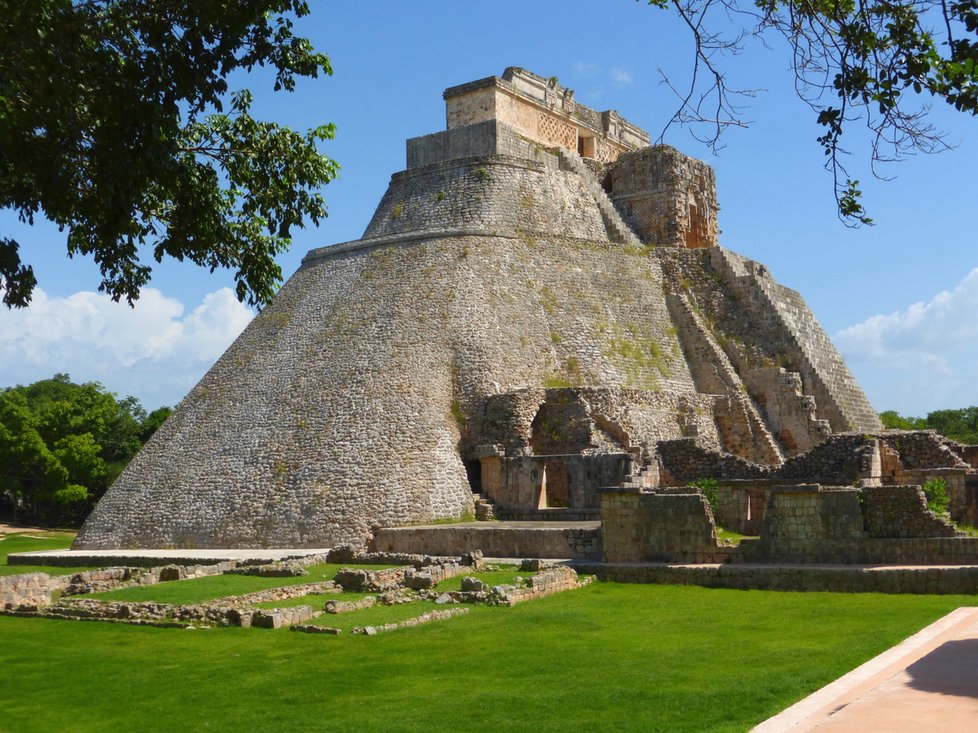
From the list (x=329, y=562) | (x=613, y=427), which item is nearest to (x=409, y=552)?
(x=329, y=562)

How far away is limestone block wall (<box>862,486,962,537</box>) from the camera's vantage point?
14188mm

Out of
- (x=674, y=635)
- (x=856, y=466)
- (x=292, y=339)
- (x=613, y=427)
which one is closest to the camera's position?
(x=674, y=635)

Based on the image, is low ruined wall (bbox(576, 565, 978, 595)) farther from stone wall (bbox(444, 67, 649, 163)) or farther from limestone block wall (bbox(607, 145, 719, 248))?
stone wall (bbox(444, 67, 649, 163))

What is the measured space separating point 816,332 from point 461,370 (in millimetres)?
12326

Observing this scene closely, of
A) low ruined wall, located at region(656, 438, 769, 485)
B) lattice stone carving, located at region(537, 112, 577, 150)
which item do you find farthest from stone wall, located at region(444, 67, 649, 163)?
low ruined wall, located at region(656, 438, 769, 485)

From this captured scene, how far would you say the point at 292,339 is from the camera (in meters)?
28.1

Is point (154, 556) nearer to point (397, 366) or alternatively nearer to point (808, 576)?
point (397, 366)

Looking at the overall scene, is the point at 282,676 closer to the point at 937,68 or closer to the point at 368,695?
the point at 368,695

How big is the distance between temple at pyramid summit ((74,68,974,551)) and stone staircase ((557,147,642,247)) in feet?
0.26

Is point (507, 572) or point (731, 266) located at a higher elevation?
point (731, 266)

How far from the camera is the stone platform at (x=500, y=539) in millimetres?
18609

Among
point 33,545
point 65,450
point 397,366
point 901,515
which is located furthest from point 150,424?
point 901,515

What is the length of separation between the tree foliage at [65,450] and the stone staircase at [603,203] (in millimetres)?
20363

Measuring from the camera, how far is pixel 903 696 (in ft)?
22.0
